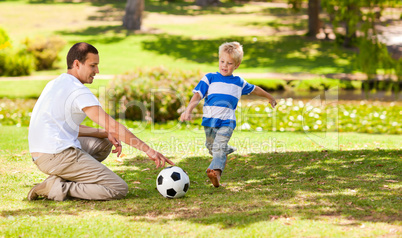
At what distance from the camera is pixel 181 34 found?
32.7m

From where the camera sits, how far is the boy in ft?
19.6

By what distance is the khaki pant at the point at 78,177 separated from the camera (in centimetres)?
521

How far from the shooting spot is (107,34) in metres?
31.4

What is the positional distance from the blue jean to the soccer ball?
0.62 meters

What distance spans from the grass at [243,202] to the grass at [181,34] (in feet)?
49.8

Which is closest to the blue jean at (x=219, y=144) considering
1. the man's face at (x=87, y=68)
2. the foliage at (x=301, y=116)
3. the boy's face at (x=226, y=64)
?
the boy's face at (x=226, y=64)

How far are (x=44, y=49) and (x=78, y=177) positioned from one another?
20.3 m

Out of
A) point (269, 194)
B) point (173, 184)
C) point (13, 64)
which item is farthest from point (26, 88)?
point (269, 194)

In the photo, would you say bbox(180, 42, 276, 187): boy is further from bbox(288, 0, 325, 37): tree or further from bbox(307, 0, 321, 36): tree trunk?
bbox(307, 0, 321, 36): tree trunk

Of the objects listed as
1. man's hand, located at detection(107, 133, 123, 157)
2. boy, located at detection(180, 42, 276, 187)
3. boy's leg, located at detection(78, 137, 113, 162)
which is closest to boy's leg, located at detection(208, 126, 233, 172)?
boy, located at detection(180, 42, 276, 187)

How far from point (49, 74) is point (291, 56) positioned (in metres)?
13.4

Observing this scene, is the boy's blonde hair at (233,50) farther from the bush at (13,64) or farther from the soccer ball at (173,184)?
the bush at (13,64)

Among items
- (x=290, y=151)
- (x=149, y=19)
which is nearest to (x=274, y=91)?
(x=290, y=151)

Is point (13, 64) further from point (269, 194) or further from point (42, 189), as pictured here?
point (269, 194)
